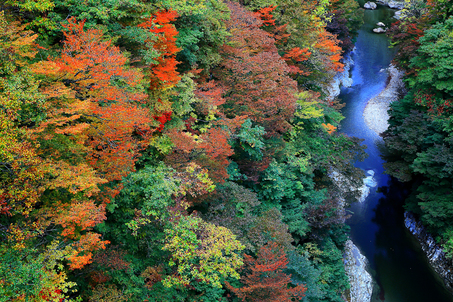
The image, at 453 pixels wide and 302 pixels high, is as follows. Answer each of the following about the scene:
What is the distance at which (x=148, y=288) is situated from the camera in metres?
9.28

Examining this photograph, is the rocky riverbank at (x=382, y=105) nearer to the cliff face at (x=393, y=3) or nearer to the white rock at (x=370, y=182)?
the white rock at (x=370, y=182)

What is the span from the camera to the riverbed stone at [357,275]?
16.1 metres

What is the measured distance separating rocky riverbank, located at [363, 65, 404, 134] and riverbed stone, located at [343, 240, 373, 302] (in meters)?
14.5

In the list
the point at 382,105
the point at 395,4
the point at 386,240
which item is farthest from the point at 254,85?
the point at 395,4

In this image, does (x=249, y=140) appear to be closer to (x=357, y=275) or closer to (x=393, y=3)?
(x=357, y=275)

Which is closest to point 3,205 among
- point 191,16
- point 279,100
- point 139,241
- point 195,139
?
point 139,241

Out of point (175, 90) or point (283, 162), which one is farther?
point (283, 162)

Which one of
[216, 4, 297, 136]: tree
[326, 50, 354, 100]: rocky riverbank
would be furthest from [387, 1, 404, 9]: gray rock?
[216, 4, 297, 136]: tree

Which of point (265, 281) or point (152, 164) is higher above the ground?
point (152, 164)

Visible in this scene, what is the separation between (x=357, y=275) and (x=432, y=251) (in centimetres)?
580

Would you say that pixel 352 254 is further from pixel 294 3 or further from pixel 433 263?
pixel 294 3

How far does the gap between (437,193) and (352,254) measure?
6.27 m

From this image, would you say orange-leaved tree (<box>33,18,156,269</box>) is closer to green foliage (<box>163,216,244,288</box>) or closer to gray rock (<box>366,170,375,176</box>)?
green foliage (<box>163,216,244,288</box>)

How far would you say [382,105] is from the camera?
107 ft
